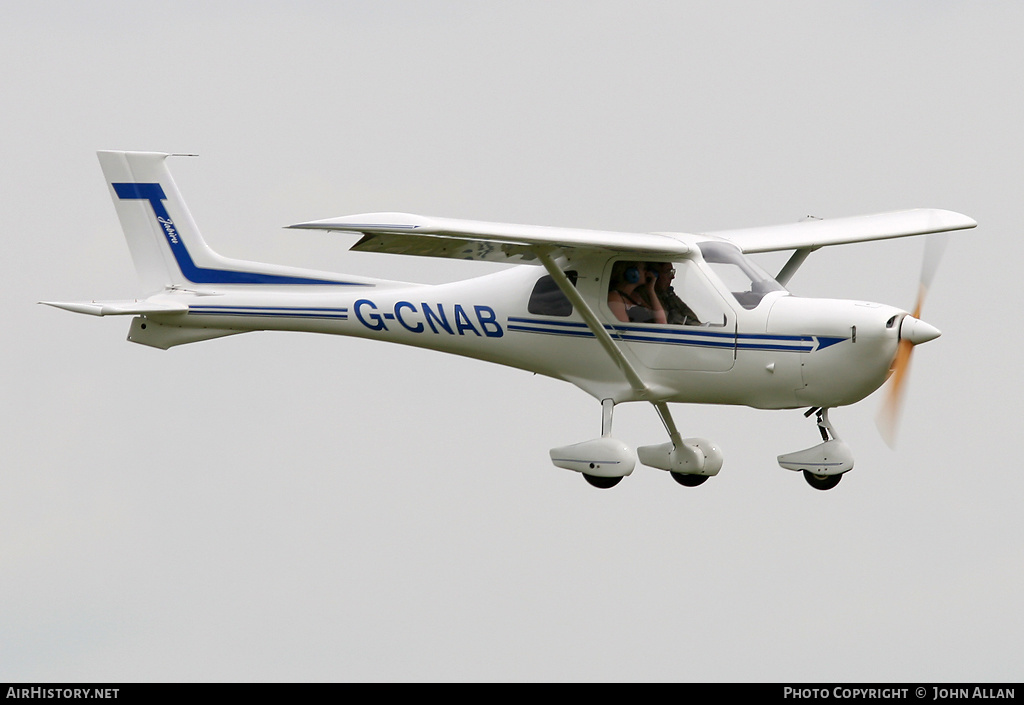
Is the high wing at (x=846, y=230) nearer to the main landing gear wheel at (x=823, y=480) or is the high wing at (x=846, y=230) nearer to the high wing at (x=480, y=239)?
the high wing at (x=480, y=239)

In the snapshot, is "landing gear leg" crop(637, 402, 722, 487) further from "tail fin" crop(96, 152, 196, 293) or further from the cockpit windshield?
"tail fin" crop(96, 152, 196, 293)

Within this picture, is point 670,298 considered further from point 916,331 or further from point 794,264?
point 794,264

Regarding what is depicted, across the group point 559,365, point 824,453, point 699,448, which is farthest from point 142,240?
point 824,453

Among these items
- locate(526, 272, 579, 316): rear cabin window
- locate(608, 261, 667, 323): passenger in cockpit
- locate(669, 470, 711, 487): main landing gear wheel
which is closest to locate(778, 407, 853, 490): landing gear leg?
locate(669, 470, 711, 487): main landing gear wheel

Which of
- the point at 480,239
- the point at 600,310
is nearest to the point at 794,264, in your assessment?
the point at 600,310

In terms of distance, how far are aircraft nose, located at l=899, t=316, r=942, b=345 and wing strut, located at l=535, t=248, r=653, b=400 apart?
2.36 metres

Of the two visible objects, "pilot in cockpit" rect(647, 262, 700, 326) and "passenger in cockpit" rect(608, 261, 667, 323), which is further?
"passenger in cockpit" rect(608, 261, 667, 323)

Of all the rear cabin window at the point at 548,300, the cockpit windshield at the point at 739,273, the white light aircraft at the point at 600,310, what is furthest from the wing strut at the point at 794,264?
the rear cabin window at the point at 548,300

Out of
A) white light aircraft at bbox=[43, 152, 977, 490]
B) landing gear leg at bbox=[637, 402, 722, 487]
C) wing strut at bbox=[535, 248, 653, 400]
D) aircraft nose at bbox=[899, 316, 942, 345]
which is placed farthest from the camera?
landing gear leg at bbox=[637, 402, 722, 487]

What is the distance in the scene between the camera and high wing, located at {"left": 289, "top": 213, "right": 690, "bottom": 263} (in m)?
14.1

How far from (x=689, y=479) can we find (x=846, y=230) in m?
2.97

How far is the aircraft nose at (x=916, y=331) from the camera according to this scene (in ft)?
47.7

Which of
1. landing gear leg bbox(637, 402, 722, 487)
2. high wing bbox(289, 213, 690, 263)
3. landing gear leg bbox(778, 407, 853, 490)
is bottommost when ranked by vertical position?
landing gear leg bbox(637, 402, 722, 487)

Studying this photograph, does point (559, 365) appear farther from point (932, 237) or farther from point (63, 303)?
point (63, 303)
